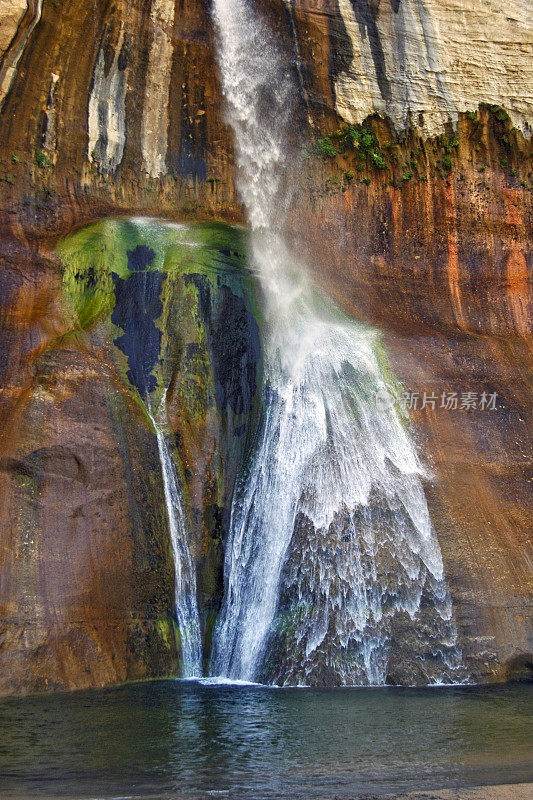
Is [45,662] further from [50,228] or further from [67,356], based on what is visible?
[50,228]

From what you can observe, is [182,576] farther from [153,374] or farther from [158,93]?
[158,93]

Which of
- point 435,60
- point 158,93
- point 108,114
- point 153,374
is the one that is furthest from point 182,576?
point 435,60

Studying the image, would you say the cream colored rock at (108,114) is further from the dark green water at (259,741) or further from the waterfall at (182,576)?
the dark green water at (259,741)

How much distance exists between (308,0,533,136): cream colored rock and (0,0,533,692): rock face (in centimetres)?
4

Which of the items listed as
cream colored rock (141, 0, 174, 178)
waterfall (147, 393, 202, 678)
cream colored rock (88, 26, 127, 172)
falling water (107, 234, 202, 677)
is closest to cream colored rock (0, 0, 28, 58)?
cream colored rock (88, 26, 127, 172)

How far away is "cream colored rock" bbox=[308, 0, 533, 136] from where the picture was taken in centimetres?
1452

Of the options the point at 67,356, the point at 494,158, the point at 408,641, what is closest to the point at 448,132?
the point at 494,158

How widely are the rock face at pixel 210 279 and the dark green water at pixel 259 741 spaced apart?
1402 millimetres

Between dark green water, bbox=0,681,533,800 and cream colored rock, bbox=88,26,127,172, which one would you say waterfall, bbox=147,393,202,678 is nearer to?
dark green water, bbox=0,681,533,800

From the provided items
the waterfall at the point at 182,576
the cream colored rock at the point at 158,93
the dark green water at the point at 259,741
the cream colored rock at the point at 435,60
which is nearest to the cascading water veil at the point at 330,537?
the waterfall at the point at 182,576

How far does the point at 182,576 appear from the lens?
401 inches

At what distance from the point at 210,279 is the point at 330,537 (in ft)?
17.2

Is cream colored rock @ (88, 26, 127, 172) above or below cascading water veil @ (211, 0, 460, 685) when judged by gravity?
above

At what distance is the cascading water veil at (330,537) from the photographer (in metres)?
9.52
